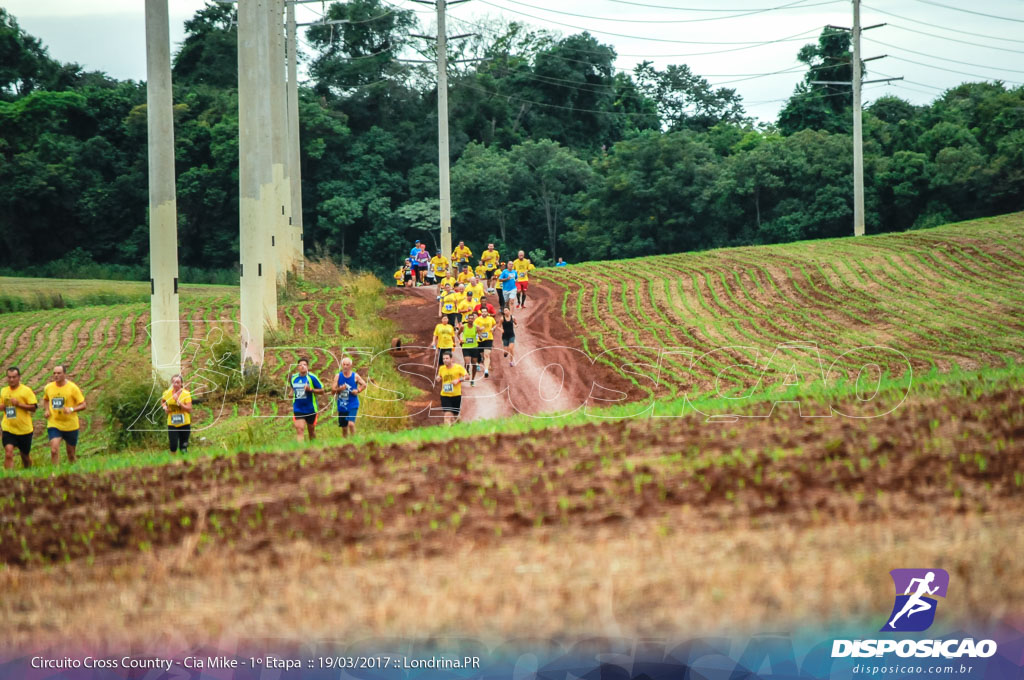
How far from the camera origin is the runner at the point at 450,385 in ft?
67.9

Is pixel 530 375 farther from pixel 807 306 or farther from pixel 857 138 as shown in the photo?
pixel 857 138

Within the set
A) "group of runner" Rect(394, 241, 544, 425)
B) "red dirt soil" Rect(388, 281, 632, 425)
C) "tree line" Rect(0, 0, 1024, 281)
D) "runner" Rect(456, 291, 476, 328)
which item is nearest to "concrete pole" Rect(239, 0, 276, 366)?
"red dirt soil" Rect(388, 281, 632, 425)

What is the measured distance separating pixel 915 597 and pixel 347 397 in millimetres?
12696

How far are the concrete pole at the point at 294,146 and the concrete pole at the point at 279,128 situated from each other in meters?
3.44

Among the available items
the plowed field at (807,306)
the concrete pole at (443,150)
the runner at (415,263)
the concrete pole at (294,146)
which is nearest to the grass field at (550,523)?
the plowed field at (807,306)

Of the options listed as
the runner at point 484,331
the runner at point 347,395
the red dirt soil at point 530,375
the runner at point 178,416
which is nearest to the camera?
the runner at point 178,416

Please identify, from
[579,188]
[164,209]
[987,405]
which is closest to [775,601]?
[987,405]

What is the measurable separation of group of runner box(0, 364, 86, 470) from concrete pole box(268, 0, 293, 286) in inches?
634

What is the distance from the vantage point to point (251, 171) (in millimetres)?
27984

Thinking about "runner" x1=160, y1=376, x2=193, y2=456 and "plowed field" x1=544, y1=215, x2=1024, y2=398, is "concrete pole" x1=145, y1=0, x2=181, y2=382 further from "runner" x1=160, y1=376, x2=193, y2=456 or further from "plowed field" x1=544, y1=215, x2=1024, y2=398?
"plowed field" x1=544, y1=215, x2=1024, y2=398

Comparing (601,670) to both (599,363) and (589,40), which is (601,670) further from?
(589,40)

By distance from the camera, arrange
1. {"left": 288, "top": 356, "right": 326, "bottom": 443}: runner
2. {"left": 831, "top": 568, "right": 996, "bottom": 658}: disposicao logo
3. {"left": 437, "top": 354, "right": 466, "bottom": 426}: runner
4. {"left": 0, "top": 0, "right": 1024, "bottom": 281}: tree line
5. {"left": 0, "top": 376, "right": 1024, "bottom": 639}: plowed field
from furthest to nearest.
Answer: {"left": 0, "top": 0, "right": 1024, "bottom": 281}: tree line
{"left": 437, "top": 354, "right": 466, "bottom": 426}: runner
{"left": 288, "top": 356, "right": 326, "bottom": 443}: runner
{"left": 0, "top": 376, "right": 1024, "bottom": 639}: plowed field
{"left": 831, "top": 568, "right": 996, "bottom": 658}: disposicao logo

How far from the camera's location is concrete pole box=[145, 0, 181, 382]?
80.4 ft

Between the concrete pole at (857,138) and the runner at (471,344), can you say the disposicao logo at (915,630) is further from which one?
the concrete pole at (857,138)
